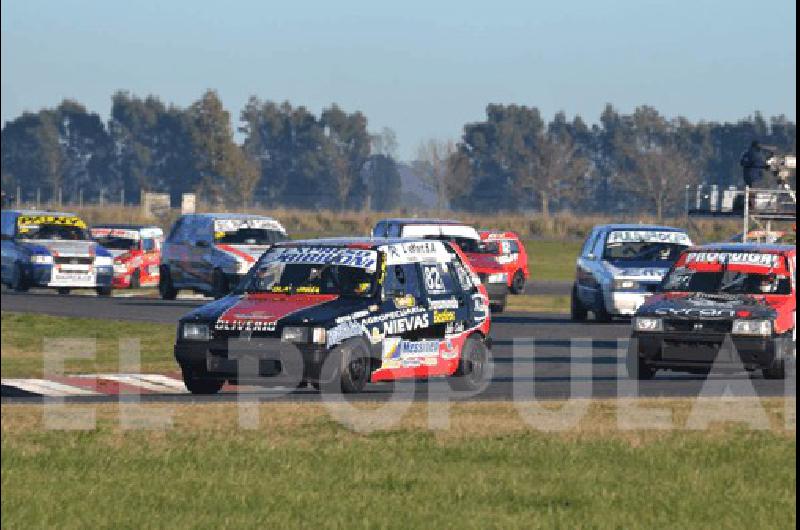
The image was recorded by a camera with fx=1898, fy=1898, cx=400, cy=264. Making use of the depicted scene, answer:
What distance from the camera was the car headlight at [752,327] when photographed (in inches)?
780

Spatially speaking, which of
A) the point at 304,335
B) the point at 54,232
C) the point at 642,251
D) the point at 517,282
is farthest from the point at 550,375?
the point at 517,282

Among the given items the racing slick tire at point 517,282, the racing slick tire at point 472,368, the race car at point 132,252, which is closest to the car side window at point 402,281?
the racing slick tire at point 472,368

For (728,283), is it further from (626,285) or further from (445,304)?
(626,285)

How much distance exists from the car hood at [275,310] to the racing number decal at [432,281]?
0.91m

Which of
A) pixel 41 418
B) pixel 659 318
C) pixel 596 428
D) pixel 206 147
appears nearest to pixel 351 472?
pixel 596 428

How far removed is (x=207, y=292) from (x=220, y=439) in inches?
806

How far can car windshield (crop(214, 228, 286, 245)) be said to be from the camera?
33.9m

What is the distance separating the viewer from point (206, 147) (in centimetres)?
12606

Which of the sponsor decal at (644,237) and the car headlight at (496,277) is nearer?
the sponsor decal at (644,237)

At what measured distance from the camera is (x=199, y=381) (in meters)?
18.1

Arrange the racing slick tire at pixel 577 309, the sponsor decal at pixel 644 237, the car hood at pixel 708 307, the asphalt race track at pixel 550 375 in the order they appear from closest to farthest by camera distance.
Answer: the asphalt race track at pixel 550 375, the car hood at pixel 708 307, the sponsor decal at pixel 644 237, the racing slick tire at pixel 577 309

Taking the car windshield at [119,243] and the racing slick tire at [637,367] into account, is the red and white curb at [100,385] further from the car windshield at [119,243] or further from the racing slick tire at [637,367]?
the car windshield at [119,243]

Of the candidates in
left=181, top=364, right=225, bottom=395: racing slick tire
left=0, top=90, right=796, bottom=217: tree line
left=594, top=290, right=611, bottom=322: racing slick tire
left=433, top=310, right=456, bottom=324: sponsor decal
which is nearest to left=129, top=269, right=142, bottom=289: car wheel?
left=594, top=290, right=611, bottom=322: racing slick tire

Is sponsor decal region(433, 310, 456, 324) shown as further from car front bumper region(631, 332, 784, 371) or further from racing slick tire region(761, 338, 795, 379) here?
racing slick tire region(761, 338, 795, 379)
